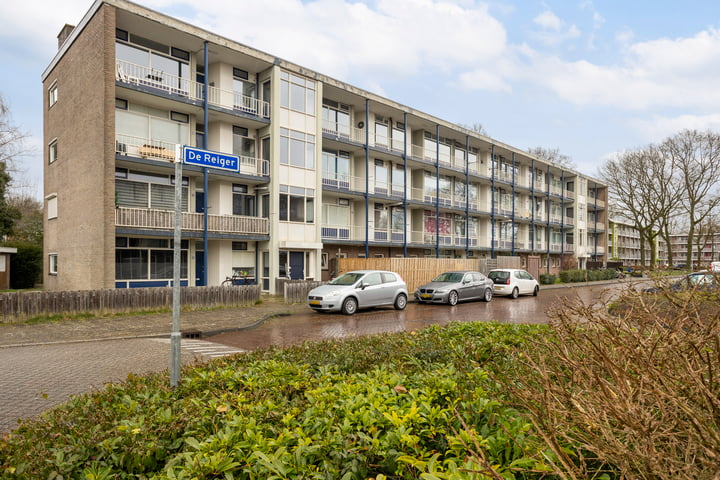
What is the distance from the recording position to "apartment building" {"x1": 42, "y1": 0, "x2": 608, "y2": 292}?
18328 millimetres

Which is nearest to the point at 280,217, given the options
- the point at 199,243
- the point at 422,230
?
the point at 199,243

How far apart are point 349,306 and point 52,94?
1941 centimetres

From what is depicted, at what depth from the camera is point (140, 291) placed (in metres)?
15.2

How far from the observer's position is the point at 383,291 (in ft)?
56.5

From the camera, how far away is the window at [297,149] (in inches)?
905

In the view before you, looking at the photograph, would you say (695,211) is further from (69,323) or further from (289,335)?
(69,323)

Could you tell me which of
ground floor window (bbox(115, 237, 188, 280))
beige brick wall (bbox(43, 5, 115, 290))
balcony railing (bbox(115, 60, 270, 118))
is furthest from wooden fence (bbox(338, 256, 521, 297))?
beige brick wall (bbox(43, 5, 115, 290))

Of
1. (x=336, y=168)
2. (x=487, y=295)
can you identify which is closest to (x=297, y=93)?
(x=336, y=168)

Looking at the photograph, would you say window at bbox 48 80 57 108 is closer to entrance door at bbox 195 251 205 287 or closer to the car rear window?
entrance door at bbox 195 251 205 287

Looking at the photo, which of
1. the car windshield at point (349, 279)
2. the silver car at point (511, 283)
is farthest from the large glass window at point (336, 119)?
the car windshield at point (349, 279)

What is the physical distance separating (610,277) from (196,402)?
50209 mm

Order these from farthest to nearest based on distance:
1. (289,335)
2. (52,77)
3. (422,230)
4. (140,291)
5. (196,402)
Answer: (422,230)
(52,77)
(140,291)
(289,335)
(196,402)

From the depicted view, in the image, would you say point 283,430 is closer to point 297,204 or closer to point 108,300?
point 108,300

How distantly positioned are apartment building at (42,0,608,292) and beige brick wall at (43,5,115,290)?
68 mm
